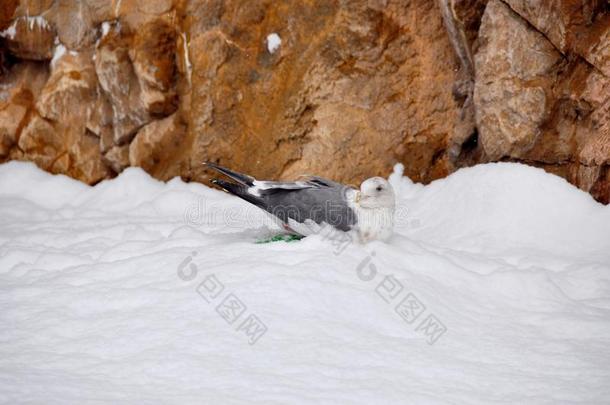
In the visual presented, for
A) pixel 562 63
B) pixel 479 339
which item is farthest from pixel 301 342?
pixel 562 63

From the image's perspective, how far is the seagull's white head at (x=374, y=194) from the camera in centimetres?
358

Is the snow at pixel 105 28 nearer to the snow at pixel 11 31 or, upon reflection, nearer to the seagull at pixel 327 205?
the snow at pixel 11 31

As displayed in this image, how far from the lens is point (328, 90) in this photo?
16.5 ft

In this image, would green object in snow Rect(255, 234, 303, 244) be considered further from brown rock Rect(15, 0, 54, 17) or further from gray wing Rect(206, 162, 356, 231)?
brown rock Rect(15, 0, 54, 17)

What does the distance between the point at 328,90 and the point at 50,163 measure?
252 cm

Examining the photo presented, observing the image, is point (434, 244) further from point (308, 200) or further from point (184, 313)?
point (184, 313)

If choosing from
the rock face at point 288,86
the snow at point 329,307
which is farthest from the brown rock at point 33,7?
the snow at point 329,307

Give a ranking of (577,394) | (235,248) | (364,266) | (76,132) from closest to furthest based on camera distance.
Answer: (577,394)
(364,266)
(235,248)
(76,132)

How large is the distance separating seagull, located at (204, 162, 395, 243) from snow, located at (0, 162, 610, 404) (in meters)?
0.13

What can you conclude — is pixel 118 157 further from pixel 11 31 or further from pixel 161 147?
pixel 11 31

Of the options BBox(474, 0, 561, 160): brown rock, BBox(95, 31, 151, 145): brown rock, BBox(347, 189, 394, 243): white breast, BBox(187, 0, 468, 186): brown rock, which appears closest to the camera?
BBox(347, 189, 394, 243): white breast

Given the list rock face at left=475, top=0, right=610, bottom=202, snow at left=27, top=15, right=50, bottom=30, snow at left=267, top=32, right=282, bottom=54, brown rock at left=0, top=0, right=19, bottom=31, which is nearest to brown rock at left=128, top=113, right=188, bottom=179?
snow at left=267, top=32, right=282, bottom=54

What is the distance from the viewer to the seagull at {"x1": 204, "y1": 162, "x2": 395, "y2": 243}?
11.7ft

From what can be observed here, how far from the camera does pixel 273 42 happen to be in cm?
509
